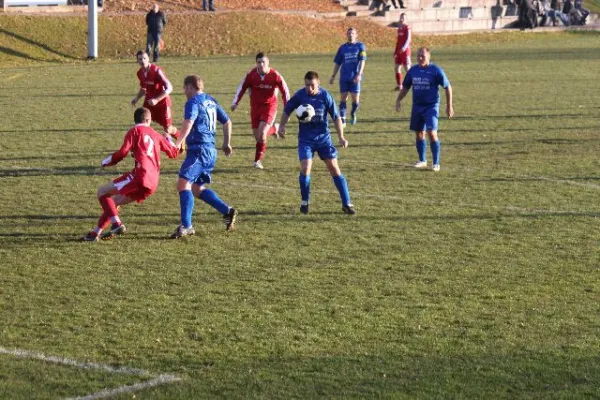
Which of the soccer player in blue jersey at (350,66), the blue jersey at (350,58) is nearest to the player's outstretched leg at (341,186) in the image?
the soccer player in blue jersey at (350,66)

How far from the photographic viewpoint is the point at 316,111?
1476 cm

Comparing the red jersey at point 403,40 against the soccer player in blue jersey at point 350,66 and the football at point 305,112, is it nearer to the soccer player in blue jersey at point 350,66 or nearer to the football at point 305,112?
the soccer player in blue jersey at point 350,66

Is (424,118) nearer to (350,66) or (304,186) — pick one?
(304,186)

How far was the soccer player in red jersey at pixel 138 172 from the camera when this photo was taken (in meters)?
12.9

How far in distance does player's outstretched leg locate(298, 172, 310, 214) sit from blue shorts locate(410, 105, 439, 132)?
13.1 feet

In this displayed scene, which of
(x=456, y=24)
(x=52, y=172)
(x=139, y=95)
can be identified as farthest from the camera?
(x=456, y=24)

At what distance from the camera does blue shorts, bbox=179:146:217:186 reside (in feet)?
44.1

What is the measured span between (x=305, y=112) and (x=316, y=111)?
17 centimetres

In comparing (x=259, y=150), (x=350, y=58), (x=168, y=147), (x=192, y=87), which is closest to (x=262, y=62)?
(x=259, y=150)

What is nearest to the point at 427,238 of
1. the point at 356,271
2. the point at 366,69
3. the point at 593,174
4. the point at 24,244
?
the point at 356,271

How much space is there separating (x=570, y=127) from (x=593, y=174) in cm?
612

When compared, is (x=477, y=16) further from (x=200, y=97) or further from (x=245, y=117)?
(x=200, y=97)

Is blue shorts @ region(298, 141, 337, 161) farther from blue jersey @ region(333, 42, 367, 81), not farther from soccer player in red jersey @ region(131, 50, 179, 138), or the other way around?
blue jersey @ region(333, 42, 367, 81)

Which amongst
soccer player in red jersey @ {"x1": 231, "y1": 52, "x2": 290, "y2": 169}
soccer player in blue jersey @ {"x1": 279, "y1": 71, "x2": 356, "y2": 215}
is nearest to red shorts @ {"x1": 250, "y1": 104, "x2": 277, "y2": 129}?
soccer player in red jersey @ {"x1": 231, "y1": 52, "x2": 290, "y2": 169}
